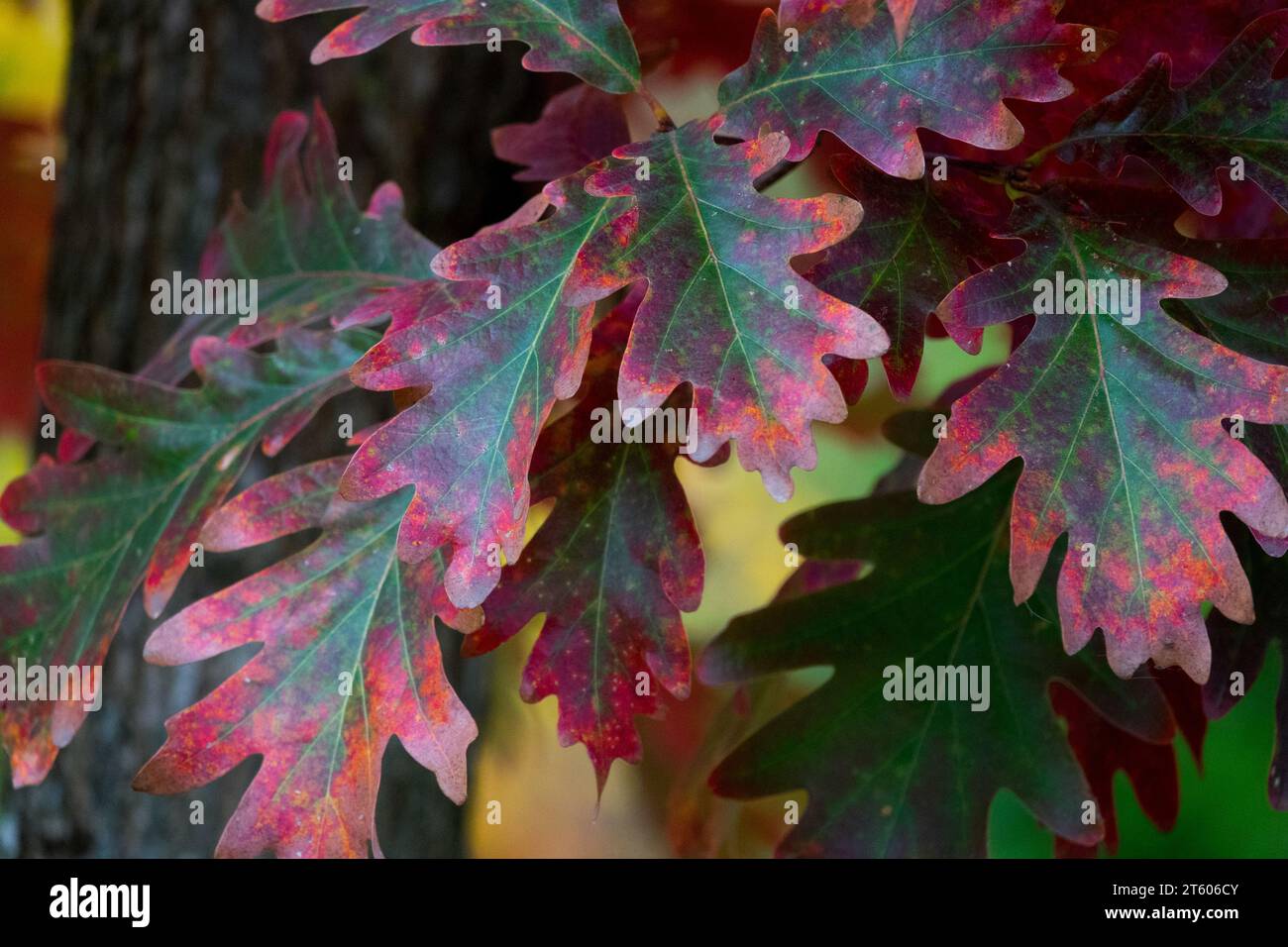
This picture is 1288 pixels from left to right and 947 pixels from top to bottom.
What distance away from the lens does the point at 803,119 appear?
0.75m

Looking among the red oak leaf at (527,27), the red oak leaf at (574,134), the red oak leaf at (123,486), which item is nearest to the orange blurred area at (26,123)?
the red oak leaf at (123,486)

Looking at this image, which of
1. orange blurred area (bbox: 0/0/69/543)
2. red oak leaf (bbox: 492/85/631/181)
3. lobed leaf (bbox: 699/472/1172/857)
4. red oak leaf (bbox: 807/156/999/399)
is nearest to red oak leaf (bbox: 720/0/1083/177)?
red oak leaf (bbox: 807/156/999/399)

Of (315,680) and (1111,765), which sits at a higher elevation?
(315,680)

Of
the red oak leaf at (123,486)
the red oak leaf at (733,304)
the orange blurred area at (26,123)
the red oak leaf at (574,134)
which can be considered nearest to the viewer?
the red oak leaf at (733,304)

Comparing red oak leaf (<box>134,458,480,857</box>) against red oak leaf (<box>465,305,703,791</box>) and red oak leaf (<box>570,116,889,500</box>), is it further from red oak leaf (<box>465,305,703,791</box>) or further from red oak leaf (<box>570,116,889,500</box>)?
red oak leaf (<box>570,116,889,500</box>)

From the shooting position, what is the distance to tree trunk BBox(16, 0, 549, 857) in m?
1.50

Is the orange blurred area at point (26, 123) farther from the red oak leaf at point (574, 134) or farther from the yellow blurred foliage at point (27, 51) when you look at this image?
the red oak leaf at point (574, 134)

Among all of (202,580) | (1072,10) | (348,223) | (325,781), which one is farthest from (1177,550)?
(202,580)

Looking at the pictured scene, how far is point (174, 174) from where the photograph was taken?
5.06 feet

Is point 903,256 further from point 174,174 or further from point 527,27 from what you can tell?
point 174,174

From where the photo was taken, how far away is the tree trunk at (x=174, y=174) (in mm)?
1502

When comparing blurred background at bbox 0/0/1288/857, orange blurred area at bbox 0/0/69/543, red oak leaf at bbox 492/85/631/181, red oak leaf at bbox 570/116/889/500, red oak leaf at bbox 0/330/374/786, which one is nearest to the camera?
red oak leaf at bbox 570/116/889/500

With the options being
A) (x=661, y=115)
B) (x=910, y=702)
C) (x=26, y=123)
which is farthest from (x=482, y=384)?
(x=26, y=123)

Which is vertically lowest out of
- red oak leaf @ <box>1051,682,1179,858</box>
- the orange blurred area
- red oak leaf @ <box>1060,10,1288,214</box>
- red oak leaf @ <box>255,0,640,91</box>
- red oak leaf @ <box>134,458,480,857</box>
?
red oak leaf @ <box>1051,682,1179,858</box>
